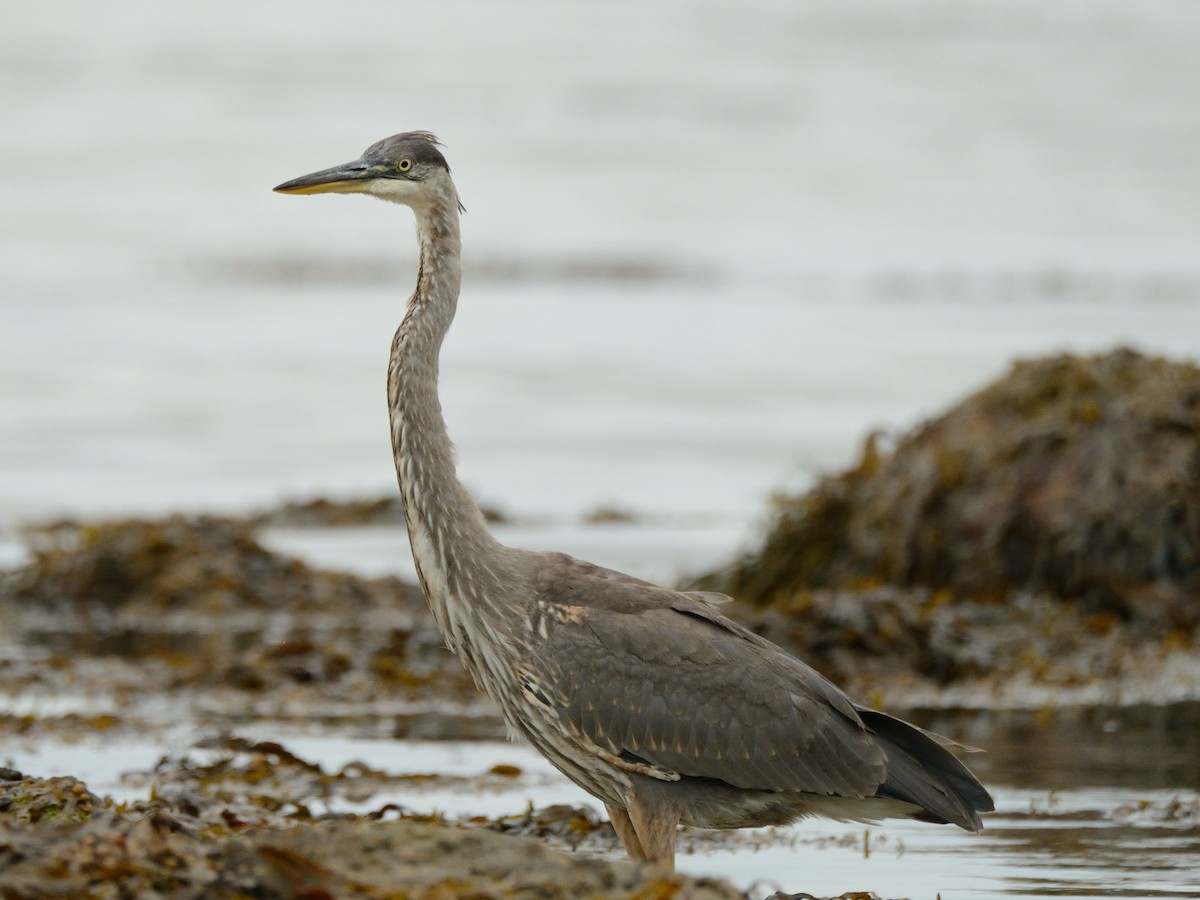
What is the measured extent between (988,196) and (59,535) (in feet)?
81.3

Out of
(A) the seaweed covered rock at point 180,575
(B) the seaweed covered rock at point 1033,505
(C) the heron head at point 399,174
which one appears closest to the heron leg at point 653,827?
(C) the heron head at point 399,174

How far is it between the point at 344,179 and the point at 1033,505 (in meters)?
4.98

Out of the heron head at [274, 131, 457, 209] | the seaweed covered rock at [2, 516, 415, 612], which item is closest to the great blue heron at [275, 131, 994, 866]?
the heron head at [274, 131, 457, 209]

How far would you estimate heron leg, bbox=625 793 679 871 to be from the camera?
588 cm

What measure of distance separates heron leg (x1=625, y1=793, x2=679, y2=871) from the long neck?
31.6 inches

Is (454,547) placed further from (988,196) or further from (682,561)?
(988,196)

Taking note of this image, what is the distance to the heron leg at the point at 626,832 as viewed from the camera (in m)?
6.05

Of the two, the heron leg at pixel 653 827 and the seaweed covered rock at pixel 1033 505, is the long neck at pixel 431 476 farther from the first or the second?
the seaweed covered rock at pixel 1033 505

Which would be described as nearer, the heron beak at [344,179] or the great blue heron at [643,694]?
the great blue heron at [643,694]

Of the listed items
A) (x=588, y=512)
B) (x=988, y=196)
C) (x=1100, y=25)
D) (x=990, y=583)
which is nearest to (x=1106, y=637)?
(x=990, y=583)

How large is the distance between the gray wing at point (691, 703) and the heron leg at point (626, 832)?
0.30 metres

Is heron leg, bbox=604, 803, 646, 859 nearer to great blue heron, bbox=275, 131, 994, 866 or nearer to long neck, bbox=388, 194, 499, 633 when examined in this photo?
great blue heron, bbox=275, 131, 994, 866

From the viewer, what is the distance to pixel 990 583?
33.3ft

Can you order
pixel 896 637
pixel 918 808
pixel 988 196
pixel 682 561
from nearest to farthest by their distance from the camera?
pixel 918 808 < pixel 896 637 < pixel 682 561 < pixel 988 196
